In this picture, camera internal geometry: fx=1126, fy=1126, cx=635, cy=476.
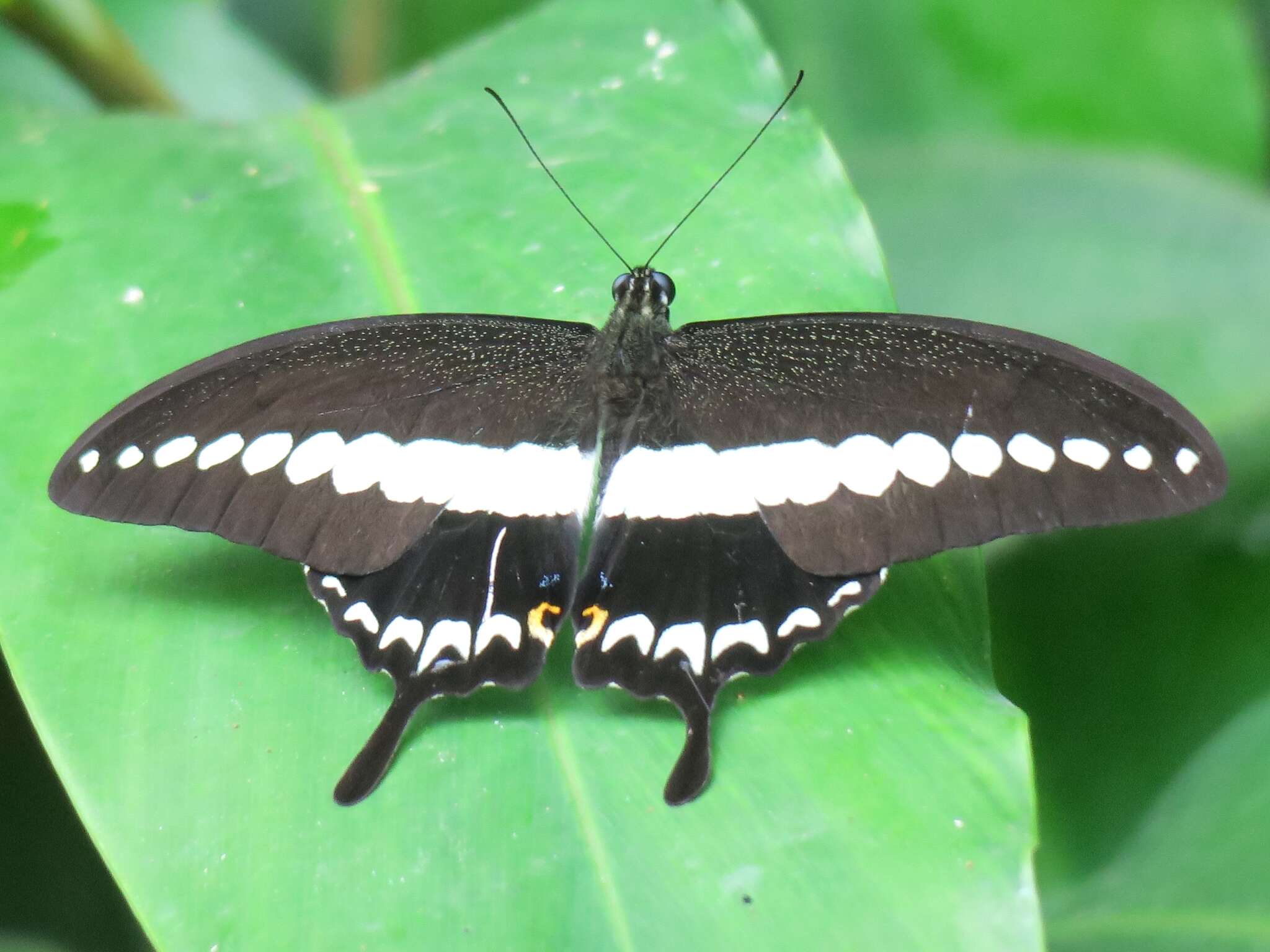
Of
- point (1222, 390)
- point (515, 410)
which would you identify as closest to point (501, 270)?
point (515, 410)

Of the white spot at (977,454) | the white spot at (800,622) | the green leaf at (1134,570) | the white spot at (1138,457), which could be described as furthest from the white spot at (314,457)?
the green leaf at (1134,570)

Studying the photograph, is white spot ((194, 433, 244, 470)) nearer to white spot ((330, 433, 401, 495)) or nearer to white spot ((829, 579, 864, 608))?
white spot ((330, 433, 401, 495))

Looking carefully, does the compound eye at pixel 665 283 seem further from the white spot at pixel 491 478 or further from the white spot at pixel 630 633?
the white spot at pixel 630 633

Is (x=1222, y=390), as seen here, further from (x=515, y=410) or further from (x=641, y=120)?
(x=515, y=410)

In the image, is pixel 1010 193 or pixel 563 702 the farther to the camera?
pixel 1010 193

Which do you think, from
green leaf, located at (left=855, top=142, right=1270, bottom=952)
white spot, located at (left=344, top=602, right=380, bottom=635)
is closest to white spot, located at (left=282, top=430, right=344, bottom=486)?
white spot, located at (left=344, top=602, right=380, bottom=635)

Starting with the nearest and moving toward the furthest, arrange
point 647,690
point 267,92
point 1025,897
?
point 1025,897 < point 647,690 < point 267,92

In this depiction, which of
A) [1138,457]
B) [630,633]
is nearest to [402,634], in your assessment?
[630,633]
